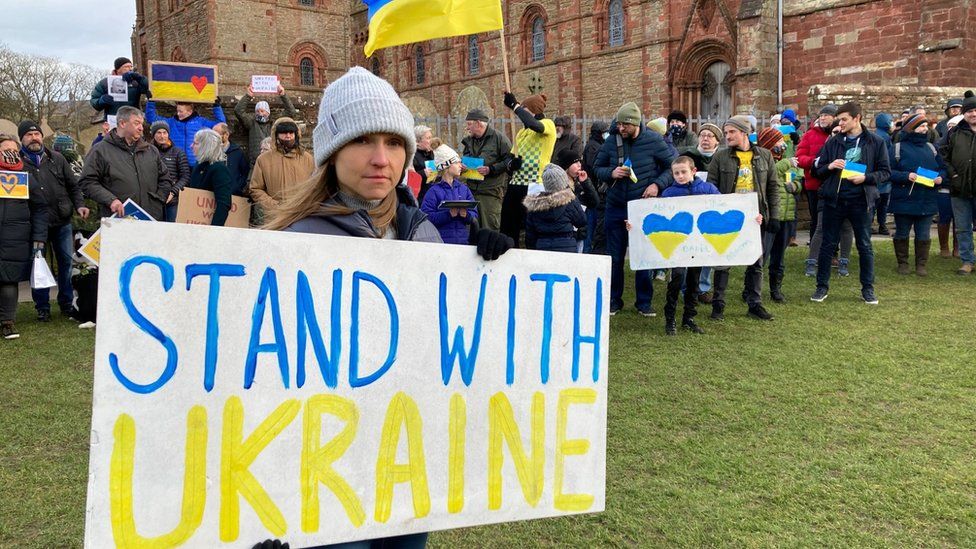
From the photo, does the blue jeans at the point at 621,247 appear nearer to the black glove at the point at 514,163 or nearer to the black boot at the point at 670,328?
the black boot at the point at 670,328

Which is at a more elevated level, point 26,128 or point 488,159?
point 26,128

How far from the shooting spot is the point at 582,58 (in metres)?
30.9

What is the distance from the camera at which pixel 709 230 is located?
6.58 metres

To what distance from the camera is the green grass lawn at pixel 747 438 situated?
310 centimetres

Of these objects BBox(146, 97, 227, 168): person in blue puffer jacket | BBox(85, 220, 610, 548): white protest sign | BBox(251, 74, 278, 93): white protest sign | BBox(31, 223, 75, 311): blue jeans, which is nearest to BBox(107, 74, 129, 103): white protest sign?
BBox(146, 97, 227, 168): person in blue puffer jacket

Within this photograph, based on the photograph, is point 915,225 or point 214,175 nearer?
point 214,175

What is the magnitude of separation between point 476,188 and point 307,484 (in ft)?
22.6

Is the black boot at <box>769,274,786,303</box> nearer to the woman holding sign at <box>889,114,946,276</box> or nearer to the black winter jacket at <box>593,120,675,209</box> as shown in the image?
the black winter jacket at <box>593,120,675,209</box>

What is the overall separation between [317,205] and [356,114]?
0.82 ft

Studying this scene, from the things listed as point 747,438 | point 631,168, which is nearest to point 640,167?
point 631,168

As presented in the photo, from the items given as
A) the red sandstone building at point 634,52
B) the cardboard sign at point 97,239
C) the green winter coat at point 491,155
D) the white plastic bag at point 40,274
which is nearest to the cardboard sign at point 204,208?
the cardboard sign at point 97,239

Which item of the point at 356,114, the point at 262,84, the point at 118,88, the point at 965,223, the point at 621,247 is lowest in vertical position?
the point at 621,247

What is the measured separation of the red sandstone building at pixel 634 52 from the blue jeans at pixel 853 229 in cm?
978

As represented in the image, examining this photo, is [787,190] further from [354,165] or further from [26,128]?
[26,128]
